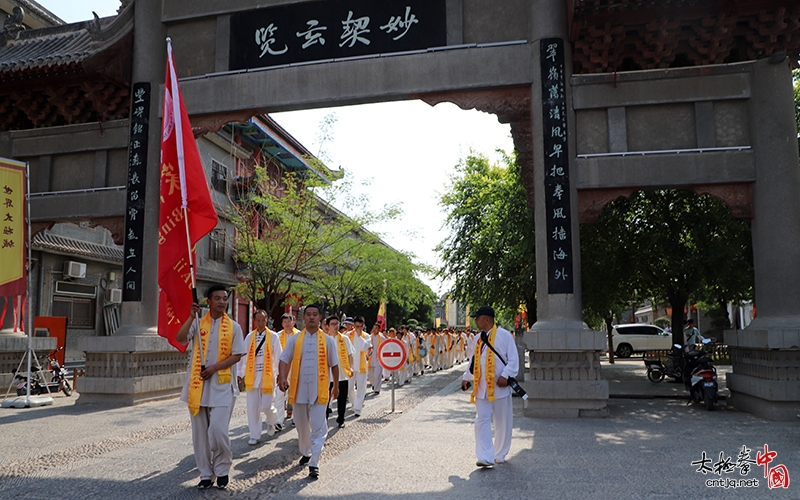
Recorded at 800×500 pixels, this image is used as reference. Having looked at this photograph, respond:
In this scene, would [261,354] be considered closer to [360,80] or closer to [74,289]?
[360,80]

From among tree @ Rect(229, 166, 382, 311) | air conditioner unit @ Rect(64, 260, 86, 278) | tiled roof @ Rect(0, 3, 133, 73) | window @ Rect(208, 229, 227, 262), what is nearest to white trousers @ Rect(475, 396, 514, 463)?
tiled roof @ Rect(0, 3, 133, 73)

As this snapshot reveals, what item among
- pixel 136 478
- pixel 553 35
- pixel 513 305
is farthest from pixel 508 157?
pixel 136 478

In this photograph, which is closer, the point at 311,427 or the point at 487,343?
the point at 311,427

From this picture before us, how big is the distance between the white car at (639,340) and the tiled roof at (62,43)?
1036 inches

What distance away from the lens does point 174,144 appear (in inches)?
270

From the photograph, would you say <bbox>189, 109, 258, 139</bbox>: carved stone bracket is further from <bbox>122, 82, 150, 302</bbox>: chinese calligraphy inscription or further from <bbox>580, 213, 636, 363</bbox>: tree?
<bbox>580, 213, 636, 363</bbox>: tree

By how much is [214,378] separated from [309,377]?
1131 mm

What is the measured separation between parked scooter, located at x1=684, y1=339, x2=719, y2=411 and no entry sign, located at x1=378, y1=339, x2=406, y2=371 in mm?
5107

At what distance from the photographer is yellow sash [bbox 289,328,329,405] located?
670 cm

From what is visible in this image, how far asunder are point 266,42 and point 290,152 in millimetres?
19571

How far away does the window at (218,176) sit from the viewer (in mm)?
27353

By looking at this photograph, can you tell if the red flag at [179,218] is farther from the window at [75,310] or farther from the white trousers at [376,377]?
the window at [75,310]

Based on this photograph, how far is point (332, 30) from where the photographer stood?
11.4 meters

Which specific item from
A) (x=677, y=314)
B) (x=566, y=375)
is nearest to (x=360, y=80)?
(x=566, y=375)
